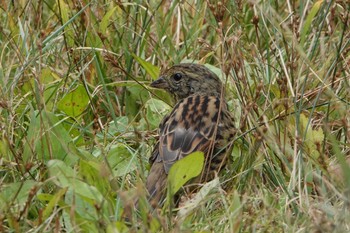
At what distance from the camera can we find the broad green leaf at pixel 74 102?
5.24 meters

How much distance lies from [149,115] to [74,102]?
0.41 meters

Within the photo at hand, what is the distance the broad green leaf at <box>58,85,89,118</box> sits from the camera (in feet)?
17.2

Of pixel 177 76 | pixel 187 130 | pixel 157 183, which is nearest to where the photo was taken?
pixel 157 183

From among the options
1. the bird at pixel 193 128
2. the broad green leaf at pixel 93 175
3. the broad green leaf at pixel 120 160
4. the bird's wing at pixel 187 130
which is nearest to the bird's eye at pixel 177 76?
the bird at pixel 193 128

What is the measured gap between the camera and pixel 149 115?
5.39 meters

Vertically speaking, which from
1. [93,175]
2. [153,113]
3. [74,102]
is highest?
[93,175]

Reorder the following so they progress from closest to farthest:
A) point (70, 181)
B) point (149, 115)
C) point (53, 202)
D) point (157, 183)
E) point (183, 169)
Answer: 1. point (53, 202)
2. point (70, 181)
3. point (183, 169)
4. point (157, 183)
5. point (149, 115)

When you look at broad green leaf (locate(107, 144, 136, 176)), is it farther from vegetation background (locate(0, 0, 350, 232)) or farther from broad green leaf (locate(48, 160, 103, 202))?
broad green leaf (locate(48, 160, 103, 202))

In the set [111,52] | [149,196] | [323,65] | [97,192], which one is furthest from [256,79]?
[97,192]

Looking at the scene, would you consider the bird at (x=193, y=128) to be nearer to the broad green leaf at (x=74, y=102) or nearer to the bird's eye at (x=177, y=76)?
the bird's eye at (x=177, y=76)

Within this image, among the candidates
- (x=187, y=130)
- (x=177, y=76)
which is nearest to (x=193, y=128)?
(x=187, y=130)

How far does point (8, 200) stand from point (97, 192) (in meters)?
0.36

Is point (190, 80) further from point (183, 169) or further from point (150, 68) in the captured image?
point (183, 169)

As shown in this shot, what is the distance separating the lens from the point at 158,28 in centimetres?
597
